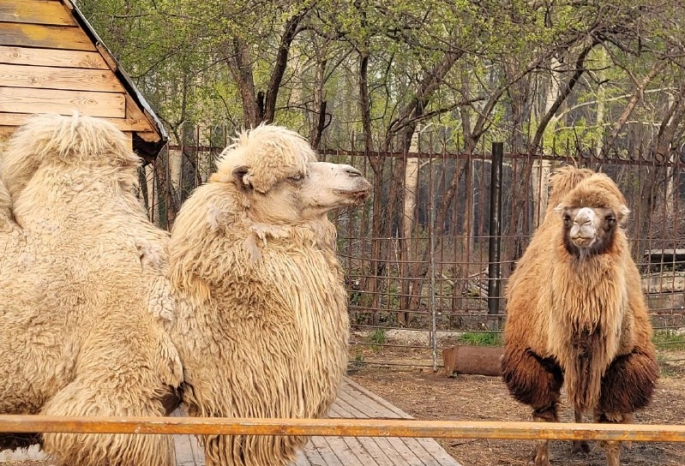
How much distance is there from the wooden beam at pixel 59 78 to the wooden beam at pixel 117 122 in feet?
0.80

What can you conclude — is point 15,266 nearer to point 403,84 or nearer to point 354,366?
point 354,366

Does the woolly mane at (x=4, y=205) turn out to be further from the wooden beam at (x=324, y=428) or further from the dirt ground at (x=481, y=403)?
the dirt ground at (x=481, y=403)

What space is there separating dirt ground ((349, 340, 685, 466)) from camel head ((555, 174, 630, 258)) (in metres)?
1.88

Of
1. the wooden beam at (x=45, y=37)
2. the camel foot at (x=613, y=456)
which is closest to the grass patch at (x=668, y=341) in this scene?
the camel foot at (x=613, y=456)

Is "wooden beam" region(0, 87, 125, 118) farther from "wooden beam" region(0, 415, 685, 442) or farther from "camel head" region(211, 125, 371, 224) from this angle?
"wooden beam" region(0, 415, 685, 442)

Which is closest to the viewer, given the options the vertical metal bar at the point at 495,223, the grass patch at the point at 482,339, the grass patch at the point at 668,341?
the vertical metal bar at the point at 495,223

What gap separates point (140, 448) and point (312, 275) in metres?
1.04

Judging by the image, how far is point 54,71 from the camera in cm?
721

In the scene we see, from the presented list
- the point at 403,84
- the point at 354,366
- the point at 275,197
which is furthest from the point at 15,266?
the point at 403,84

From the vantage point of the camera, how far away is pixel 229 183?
166 inches

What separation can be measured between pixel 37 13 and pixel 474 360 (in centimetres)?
631

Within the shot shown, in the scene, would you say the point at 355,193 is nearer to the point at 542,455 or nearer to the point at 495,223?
the point at 542,455

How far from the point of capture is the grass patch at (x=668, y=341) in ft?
41.5

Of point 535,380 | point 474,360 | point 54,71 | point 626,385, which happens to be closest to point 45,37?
point 54,71
